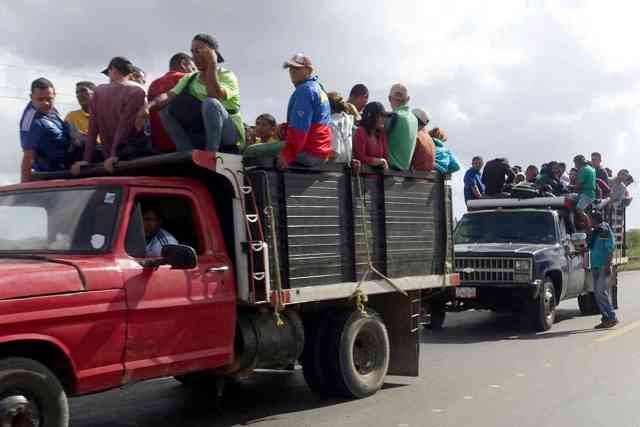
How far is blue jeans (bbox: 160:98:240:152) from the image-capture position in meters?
6.22

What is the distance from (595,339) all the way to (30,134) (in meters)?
7.67

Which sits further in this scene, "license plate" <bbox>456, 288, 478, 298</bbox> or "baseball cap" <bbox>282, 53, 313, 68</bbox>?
"license plate" <bbox>456, 288, 478, 298</bbox>

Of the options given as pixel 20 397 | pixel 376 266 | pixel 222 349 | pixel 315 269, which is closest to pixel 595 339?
pixel 376 266

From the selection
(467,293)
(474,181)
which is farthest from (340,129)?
(474,181)

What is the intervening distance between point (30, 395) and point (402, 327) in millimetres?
4198

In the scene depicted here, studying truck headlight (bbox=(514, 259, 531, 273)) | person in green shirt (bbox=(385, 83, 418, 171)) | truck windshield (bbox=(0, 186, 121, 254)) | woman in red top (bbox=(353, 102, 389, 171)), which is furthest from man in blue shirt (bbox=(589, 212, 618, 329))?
truck windshield (bbox=(0, 186, 121, 254))

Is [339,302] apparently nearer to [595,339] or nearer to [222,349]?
[222,349]

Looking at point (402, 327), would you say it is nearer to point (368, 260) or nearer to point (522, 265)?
point (368, 260)

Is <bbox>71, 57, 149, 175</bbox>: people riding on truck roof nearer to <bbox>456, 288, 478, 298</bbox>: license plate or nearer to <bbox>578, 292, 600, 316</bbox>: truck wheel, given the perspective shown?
<bbox>456, 288, 478, 298</bbox>: license plate

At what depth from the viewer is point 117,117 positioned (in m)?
6.68

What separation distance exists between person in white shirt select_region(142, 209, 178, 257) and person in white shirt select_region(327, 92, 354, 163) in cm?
184

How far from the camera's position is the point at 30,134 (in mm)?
6973

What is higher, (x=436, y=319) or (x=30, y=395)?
(x=30, y=395)

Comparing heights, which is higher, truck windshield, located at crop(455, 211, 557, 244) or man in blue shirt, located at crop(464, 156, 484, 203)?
man in blue shirt, located at crop(464, 156, 484, 203)
